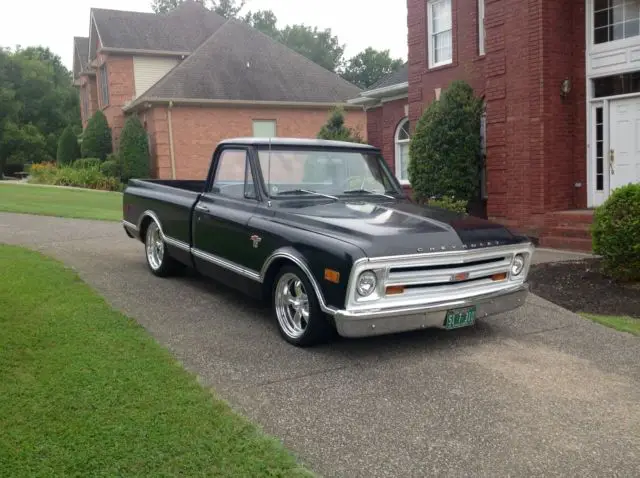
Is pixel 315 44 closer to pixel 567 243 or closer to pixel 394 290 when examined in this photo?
pixel 567 243

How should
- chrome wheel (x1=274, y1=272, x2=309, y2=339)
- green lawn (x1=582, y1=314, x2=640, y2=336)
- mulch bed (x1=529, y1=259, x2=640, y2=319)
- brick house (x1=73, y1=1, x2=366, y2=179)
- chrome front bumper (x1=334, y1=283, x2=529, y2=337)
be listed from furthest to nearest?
brick house (x1=73, y1=1, x2=366, y2=179) < mulch bed (x1=529, y1=259, x2=640, y2=319) < green lawn (x1=582, y1=314, x2=640, y2=336) < chrome wheel (x1=274, y1=272, x2=309, y2=339) < chrome front bumper (x1=334, y1=283, x2=529, y2=337)

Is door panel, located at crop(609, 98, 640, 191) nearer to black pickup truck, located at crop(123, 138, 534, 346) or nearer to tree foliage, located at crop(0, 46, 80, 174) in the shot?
black pickup truck, located at crop(123, 138, 534, 346)

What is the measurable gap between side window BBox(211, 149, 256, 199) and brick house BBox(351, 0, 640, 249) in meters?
6.86

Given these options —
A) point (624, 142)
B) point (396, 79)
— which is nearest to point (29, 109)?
point (396, 79)

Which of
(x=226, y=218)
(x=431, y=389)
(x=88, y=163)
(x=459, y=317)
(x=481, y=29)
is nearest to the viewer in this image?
(x=431, y=389)

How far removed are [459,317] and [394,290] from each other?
643 millimetres

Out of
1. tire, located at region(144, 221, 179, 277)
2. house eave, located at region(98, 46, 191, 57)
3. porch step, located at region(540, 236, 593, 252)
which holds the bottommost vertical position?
porch step, located at region(540, 236, 593, 252)

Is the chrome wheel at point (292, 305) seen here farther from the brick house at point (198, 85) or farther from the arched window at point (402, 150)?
the brick house at point (198, 85)

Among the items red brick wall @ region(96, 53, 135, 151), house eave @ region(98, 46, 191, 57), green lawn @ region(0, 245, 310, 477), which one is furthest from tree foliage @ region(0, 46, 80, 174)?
green lawn @ region(0, 245, 310, 477)

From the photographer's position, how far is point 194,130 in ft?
85.5

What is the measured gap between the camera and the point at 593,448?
147 inches

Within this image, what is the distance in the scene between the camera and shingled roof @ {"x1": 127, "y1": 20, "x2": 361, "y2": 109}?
26078mm

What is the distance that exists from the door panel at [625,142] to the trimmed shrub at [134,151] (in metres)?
18.8

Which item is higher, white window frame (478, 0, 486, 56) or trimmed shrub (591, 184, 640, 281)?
white window frame (478, 0, 486, 56)
